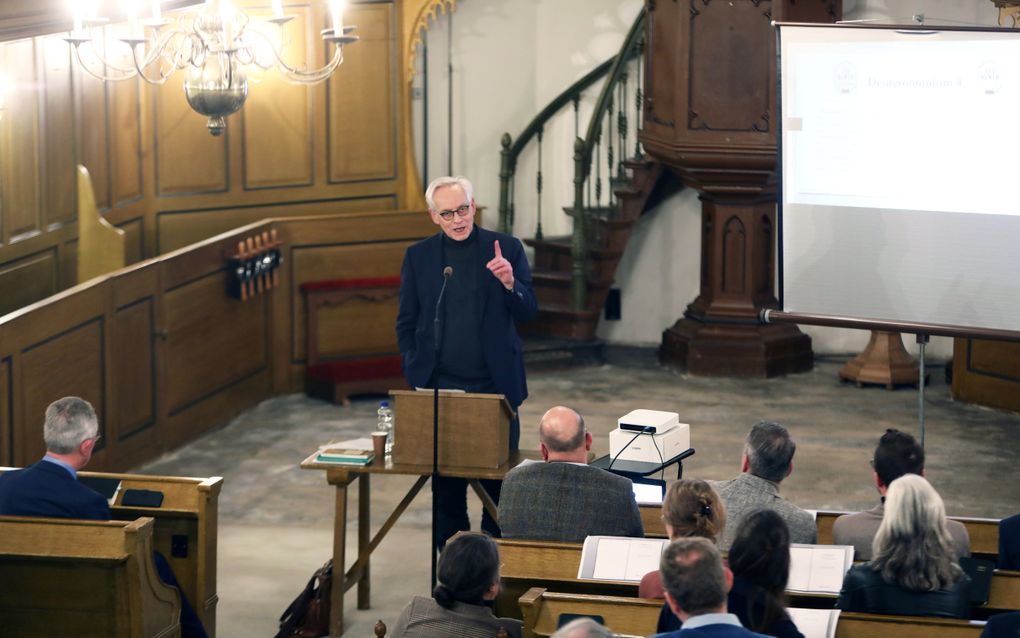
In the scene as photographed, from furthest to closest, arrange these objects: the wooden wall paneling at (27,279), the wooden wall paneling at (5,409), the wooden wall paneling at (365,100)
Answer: the wooden wall paneling at (365,100), the wooden wall paneling at (27,279), the wooden wall paneling at (5,409)

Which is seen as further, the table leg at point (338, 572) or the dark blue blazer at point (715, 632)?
the table leg at point (338, 572)

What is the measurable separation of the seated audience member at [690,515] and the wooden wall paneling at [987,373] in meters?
5.53

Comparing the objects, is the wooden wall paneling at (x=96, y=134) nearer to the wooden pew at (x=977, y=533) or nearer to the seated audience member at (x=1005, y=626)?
the wooden pew at (x=977, y=533)

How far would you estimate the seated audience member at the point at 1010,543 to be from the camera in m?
4.45

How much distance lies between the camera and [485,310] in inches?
229

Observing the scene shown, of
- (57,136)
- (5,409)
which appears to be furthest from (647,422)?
(57,136)

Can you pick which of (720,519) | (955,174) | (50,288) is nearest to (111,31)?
(50,288)

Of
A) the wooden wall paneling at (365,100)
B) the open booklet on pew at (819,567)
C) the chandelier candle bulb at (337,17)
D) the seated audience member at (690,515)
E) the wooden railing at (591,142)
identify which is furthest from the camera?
the wooden railing at (591,142)

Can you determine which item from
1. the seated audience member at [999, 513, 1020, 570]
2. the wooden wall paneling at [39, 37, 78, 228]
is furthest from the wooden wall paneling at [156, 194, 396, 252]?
the seated audience member at [999, 513, 1020, 570]

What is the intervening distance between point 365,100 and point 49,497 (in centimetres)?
604

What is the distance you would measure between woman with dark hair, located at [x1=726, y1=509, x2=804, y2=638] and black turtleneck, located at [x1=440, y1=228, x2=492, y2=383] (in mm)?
2216

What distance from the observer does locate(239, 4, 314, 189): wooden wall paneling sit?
32.6 ft

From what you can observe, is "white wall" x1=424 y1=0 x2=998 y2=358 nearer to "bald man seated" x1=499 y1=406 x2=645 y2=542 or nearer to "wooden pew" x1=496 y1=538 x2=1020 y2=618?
"bald man seated" x1=499 y1=406 x2=645 y2=542

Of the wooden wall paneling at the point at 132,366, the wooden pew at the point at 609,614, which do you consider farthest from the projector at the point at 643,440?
the wooden wall paneling at the point at 132,366
